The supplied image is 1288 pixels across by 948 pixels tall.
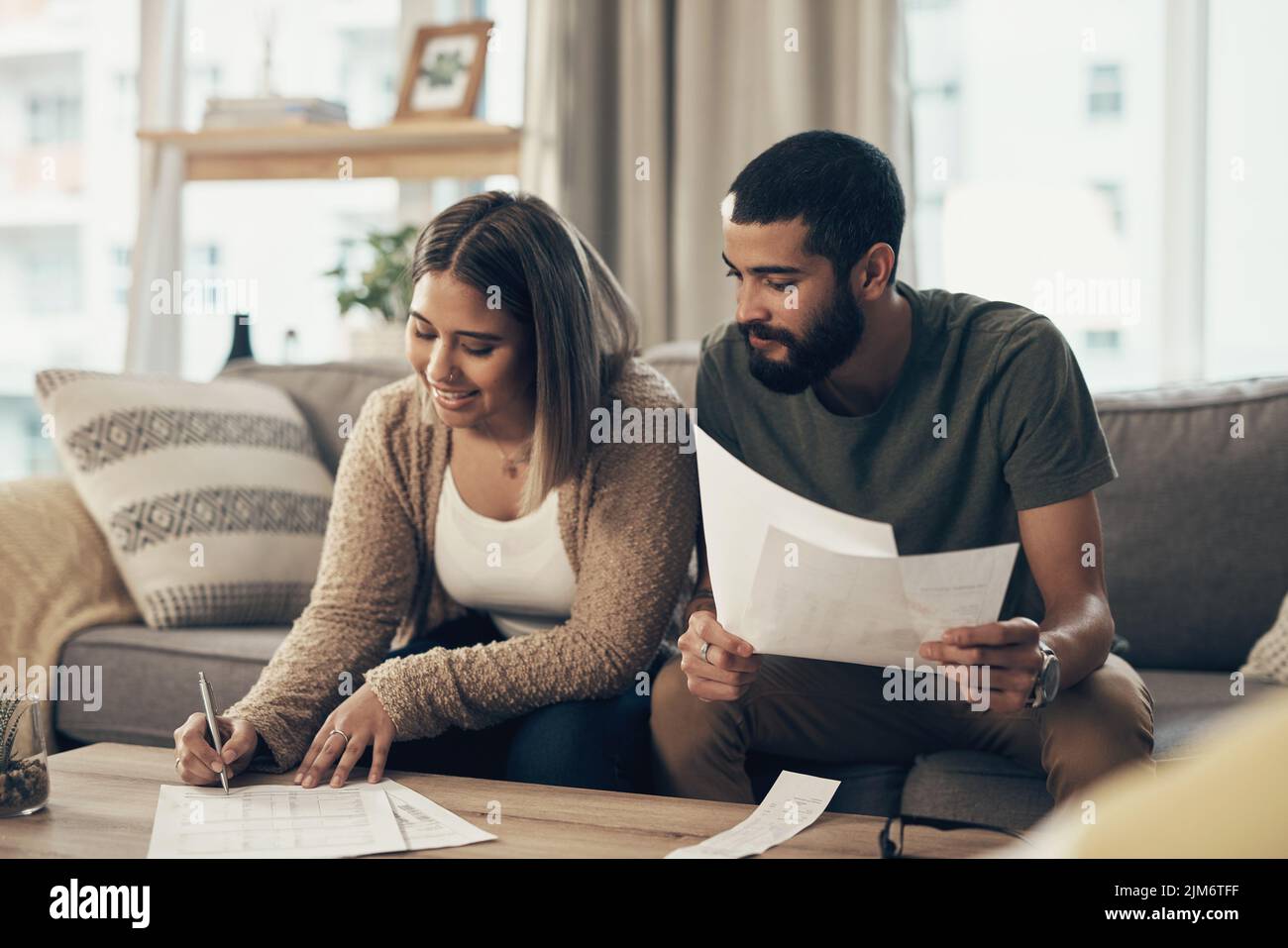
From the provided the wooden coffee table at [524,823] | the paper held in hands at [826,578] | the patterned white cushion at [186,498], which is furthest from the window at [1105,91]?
the wooden coffee table at [524,823]

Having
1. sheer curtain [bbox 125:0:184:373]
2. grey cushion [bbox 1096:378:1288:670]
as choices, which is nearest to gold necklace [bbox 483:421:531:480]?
grey cushion [bbox 1096:378:1288:670]

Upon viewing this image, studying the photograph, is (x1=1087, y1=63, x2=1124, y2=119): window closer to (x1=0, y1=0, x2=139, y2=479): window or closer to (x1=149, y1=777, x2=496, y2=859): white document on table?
(x1=149, y1=777, x2=496, y2=859): white document on table

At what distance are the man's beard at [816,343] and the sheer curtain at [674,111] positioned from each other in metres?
1.14

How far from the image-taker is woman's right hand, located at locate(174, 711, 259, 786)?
3.71 feet

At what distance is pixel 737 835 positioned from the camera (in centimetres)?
98

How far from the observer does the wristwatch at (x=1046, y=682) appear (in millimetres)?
1102

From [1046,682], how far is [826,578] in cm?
28

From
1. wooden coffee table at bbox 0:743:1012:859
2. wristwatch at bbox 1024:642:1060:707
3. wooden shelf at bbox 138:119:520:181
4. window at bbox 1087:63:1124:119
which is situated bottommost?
wooden coffee table at bbox 0:743:1012:859

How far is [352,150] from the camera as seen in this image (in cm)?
296

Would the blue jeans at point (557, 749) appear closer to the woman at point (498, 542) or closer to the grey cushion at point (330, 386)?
the woman at point (498, 542)

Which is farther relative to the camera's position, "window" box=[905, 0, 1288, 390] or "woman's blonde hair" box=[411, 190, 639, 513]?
"window" box=[905, 0, 1288, 390]

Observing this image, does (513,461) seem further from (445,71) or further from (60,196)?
(60,196)

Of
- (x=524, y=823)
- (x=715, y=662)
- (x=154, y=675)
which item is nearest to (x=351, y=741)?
(x=524, y=823)
